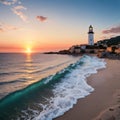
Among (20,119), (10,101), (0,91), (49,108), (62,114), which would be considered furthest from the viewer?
(0,91)

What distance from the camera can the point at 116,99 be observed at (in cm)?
1130

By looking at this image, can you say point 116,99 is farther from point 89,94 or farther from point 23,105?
point 23,105

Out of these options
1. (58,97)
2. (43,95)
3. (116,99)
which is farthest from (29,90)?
(116,99)

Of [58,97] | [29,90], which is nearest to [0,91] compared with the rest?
[29,90]

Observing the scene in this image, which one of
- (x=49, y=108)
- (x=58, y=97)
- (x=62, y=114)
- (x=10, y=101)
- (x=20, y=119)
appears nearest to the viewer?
(x=20, y=119)

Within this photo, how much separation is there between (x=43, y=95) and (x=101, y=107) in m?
4.31

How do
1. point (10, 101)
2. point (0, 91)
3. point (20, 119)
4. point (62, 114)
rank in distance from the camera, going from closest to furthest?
point (20, 119), point (62, 114), point (10, 101), point (0, 91)

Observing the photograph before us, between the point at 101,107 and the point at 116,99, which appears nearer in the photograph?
the point at 101,107

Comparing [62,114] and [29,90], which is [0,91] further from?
[62,114]

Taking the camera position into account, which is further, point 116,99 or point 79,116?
point 116,99

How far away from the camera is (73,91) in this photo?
13688 mm

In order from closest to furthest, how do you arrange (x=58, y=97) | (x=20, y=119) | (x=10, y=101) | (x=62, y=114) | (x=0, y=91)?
(x=20, y=119), (x=62, y=114), (x=10, y=101), (x=58, y=97), (x=0, y=91)

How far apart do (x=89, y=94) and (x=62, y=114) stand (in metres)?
4.21

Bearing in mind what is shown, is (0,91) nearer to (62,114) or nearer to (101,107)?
(62,114)
